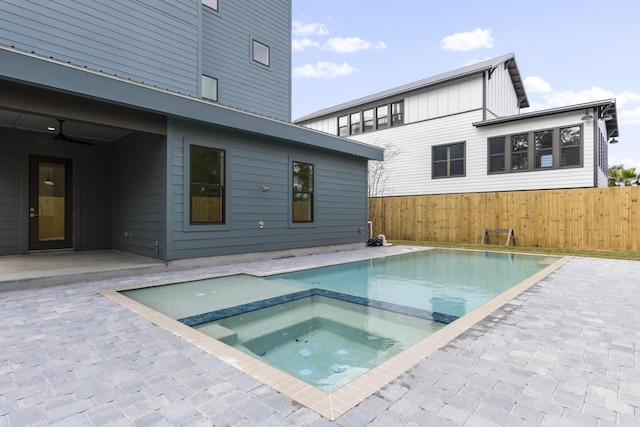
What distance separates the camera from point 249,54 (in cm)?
1046

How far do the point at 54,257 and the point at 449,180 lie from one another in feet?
42.9

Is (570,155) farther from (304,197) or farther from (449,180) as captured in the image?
(304,197)

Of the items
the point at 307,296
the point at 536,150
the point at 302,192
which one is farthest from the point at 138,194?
the point at 536,150

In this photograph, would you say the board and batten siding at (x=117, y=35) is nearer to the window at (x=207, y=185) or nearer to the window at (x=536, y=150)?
the window at (x=207, y=185)

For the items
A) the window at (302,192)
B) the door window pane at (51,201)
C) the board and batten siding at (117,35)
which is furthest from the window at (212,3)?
the door window pane at (51,201)

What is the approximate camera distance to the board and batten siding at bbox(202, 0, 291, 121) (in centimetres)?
957

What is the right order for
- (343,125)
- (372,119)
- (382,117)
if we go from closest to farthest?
(382,117)
(372,119)
(343,125)

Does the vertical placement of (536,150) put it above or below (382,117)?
below

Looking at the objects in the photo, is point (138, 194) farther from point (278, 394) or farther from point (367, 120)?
point (367, 120)

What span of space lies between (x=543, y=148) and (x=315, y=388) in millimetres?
12892

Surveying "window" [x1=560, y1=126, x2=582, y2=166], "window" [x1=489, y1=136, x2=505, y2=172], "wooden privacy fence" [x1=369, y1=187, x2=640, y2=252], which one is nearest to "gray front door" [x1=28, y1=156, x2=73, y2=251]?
"wooden privacy fence" [x1=369, y1=187, x2=640, y2=252]

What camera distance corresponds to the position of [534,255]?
9.23 meters

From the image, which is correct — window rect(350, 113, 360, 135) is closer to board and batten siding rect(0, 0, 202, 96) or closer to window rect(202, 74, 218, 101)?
window rect(202, 74, 218, 101)

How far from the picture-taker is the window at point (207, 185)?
6586mm
